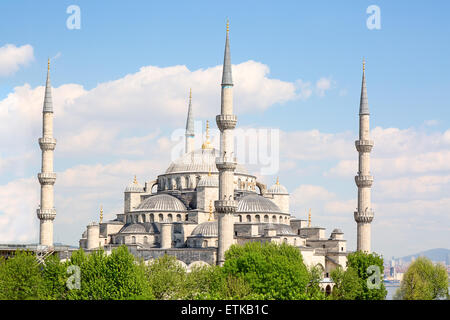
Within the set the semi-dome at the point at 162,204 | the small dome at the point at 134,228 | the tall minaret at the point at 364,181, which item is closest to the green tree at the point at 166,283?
the tall minaret at the point at 364,181

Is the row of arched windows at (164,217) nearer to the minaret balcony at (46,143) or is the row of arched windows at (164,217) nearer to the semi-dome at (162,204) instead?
the semi-dome at (162,204)

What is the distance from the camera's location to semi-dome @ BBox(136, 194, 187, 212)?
255ft

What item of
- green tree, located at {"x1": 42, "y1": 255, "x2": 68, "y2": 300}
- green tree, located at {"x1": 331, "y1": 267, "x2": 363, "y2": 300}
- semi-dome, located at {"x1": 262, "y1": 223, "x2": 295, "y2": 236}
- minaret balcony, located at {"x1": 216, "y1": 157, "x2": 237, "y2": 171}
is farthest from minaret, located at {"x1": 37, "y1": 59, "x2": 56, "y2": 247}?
green tree, located at {"x1": 331, "y1": 267, "x2": 363, "y2": 300}

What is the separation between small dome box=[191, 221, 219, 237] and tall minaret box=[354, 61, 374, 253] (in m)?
12.6

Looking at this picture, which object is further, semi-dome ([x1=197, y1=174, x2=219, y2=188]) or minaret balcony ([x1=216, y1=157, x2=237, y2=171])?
semi-dome ([x1=197, y1=174, x2=219, y2=188])

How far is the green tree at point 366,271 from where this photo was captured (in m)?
57.5

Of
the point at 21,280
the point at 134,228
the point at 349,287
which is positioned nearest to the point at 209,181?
the point at 134,228

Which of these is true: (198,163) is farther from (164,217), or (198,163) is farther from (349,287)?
(349,287)

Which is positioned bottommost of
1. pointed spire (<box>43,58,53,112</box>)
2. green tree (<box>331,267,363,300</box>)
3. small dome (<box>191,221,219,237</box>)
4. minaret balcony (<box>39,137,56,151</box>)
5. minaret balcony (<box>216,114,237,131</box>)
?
green tree (<box>331,267,363,300</box>)

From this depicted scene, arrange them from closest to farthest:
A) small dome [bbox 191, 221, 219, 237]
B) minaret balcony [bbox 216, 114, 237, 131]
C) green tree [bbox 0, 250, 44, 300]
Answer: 1. green tree [bbox 0, 250, 44, 300]
2. minaret balcony [bbox 216, 114, 237, 131]
3. small dome [bbox 191, 221, 219, 237]

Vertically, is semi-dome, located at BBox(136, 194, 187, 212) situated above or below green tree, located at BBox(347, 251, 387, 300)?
above

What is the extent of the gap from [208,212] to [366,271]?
72.1 feet

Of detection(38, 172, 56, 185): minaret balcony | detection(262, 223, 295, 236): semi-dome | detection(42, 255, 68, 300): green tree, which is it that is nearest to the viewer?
detection(42, 255, 68, 300): green tree

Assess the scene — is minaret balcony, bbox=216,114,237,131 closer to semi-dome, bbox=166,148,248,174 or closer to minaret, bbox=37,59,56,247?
minaret, bbox=37,59,56,247
